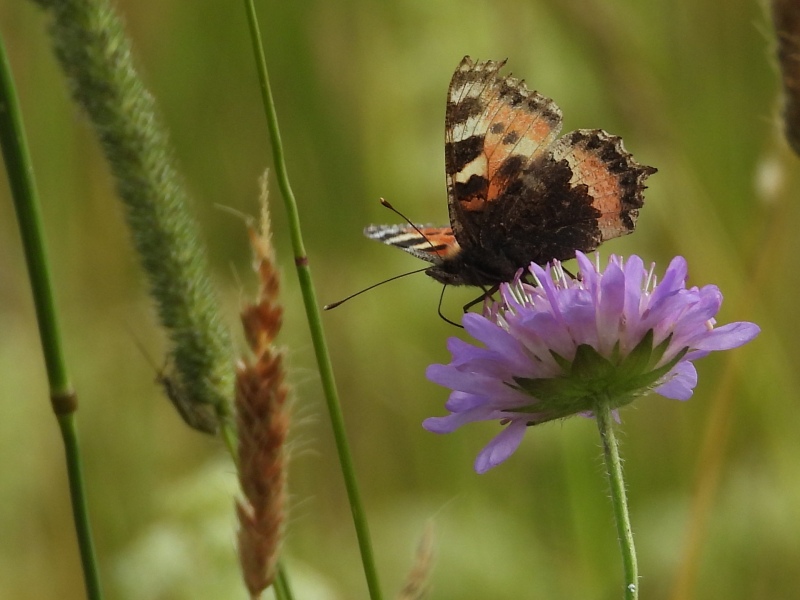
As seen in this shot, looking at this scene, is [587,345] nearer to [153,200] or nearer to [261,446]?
[261,446]

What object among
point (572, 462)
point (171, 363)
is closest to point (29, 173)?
point (171, 363)

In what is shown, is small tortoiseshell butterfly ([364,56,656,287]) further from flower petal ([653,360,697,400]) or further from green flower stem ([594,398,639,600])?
green flower stem ([594,398,639,600])

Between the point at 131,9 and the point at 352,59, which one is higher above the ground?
the point at 131,9

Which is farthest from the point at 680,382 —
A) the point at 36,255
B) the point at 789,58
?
the point at 36,255

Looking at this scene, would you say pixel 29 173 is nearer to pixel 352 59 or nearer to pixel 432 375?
pixel 432 375

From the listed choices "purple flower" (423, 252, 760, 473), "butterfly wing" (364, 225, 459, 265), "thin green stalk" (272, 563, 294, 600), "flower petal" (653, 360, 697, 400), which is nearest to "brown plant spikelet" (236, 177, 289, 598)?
"thin green stalk" (272, 563, 294, 600)

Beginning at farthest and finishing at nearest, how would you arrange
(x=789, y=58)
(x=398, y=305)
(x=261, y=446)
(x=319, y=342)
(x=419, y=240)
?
(x=398, y=305) < (x=419, y=240) < (x=789, y=58) < (x=319, y=342) < (x=261, y=446)
